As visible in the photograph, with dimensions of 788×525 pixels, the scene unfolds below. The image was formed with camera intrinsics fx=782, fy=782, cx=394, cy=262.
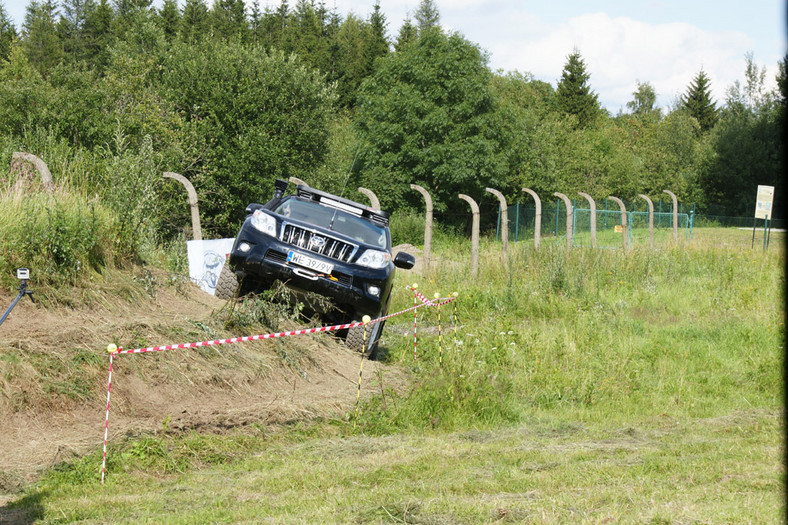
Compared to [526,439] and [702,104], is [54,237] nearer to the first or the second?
[526,439]

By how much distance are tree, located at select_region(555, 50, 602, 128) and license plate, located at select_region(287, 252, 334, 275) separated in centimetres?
7218

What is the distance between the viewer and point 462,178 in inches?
1458

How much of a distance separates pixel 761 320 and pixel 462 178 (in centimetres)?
2448

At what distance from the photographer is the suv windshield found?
10.8 m

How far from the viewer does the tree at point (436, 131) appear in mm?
37719

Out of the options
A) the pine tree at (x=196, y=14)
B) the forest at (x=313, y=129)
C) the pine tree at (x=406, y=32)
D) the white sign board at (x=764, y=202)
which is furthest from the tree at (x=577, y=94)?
the white sign board at (x=764, y=202)

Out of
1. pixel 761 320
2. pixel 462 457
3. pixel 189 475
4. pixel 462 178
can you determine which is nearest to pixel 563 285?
pixel 761 320

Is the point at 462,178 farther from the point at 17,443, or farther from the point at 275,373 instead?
the point at 17,443

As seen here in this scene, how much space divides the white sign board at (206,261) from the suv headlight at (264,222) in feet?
8.92

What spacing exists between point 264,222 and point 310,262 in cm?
87

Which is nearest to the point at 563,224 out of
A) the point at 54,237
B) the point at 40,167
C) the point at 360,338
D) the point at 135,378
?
the point at 360,338

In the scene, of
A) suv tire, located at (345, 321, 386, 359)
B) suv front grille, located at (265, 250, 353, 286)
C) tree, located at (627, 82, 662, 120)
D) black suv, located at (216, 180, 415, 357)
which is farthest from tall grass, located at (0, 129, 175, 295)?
tree, located at (627, 82, 662, 120)

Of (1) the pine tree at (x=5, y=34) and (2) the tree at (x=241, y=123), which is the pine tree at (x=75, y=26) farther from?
(2) the tree at (x=241, y=123)

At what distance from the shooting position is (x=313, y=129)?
31031 mm
